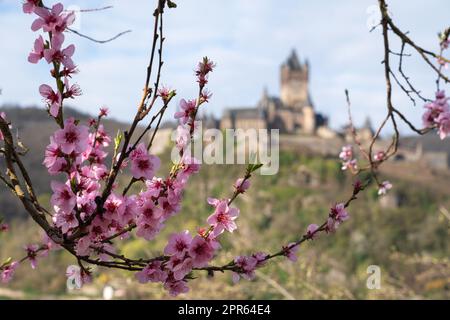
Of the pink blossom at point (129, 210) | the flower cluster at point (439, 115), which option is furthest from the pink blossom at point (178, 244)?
the flower cluster at point (439, 115)

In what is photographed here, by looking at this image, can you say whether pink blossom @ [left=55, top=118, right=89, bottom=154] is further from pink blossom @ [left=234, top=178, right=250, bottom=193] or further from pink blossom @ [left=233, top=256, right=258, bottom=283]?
pink blossom @ [left=233, top=256, right=258, bottom=283]

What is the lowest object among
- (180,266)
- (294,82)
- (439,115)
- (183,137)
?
(180,266)

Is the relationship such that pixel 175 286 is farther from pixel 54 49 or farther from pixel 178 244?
pixel 54 49

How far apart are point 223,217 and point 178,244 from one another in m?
0.19

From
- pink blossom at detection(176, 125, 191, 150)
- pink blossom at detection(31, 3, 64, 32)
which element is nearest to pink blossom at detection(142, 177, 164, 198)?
pink blossom at detection(176, 125, 191, 150)

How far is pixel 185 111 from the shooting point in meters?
2.19

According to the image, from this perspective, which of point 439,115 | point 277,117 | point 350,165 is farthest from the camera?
point 277,117

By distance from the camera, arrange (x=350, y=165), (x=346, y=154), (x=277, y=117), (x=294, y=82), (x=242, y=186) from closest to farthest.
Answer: (x=242, y=186), (x=350, y=165), (x=346, y=154), (x=277, y=117), (x=294, y=82)

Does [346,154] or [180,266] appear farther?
[346,154]

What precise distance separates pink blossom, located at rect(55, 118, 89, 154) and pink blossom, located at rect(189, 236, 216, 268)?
0.53m

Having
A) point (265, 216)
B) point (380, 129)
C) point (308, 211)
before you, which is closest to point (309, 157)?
point (308, 211)

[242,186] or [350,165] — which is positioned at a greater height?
[350,165]

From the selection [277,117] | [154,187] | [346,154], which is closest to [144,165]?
[154,187]

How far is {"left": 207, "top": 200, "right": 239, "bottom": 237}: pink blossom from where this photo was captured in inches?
81.7
